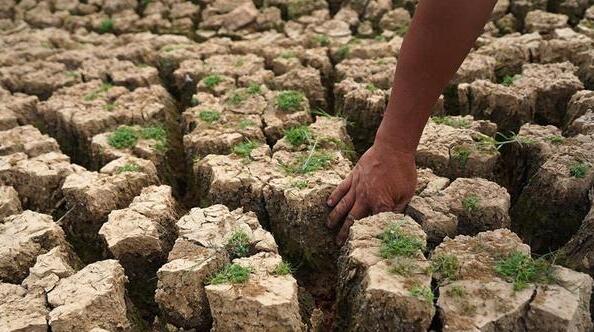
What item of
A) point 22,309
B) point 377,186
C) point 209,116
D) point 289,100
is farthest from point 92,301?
point 289,100

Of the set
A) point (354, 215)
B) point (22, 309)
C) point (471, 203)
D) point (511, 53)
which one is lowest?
point (22, 309)

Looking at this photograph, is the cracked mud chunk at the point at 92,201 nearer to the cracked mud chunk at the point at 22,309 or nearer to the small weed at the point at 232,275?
the cracked mud chunk at the point at 22,309

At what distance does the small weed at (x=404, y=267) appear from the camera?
83.5 inches

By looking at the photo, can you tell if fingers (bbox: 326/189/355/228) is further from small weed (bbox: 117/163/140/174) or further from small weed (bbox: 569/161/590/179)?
small weed (bbox: 117/163/140/174)

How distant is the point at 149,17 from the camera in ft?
18.4

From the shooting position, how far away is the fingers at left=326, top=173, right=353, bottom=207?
266 centimetres

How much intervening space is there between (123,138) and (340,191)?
158cm

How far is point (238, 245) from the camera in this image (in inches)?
96.3

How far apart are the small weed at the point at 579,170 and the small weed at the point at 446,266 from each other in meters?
0.90

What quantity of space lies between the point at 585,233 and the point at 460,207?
529 millimetres

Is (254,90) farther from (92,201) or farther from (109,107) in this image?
(92,201)

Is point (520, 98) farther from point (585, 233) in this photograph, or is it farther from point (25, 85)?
point (25, 85)

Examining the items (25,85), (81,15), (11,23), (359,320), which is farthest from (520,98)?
(11,23)

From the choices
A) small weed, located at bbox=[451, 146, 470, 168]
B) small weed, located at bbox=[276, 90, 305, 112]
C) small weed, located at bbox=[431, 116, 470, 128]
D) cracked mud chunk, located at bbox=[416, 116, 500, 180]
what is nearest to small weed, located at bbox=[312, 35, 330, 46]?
small weed, located at bbox=[276, 90, 305, 112]
